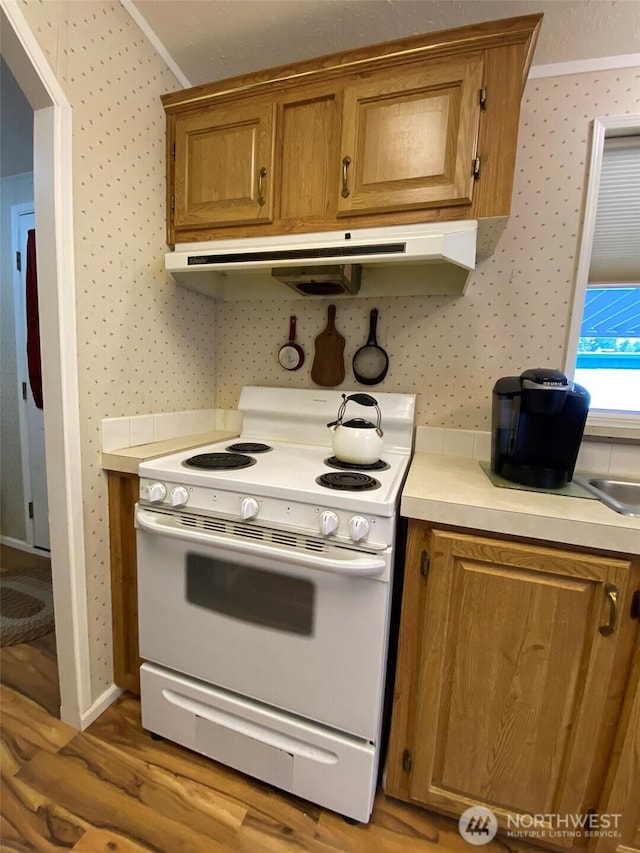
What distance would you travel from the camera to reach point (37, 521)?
245 centimetres

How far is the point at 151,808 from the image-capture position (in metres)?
1.06

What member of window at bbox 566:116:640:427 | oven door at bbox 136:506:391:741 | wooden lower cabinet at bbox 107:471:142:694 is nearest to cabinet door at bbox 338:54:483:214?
window at bbox 566:116:640:427

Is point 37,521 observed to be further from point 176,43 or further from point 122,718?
point 176,43

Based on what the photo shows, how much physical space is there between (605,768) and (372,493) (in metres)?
0.86

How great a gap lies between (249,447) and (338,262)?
76 centimetres

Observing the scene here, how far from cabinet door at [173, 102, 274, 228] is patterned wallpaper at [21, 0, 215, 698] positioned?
0.11m

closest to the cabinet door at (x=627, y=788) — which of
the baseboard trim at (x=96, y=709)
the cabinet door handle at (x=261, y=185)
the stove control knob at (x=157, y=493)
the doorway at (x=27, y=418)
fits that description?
the stove control knob at (x=157, y=493)

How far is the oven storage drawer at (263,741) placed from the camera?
1.00 metres

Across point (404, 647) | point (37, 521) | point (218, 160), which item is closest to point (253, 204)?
point (218, 160)

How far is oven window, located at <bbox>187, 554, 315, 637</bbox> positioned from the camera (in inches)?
A: 38.9

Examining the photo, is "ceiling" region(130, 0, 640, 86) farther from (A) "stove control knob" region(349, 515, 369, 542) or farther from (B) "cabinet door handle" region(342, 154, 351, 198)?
(A) "stove control knob" region(349, 515, 369, 542)

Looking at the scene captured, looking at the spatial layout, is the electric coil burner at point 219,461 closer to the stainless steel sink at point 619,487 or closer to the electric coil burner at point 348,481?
the electric coil burner at point 348,481

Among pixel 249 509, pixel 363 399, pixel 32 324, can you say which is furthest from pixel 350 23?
pixel 32 324

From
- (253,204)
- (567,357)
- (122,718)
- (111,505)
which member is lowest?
(122,718)
